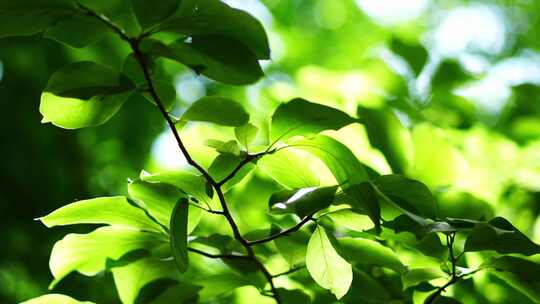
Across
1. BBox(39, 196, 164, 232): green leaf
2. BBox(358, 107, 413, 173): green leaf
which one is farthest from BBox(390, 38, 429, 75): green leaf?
BBox(39, 196, 164, 232): green leaf

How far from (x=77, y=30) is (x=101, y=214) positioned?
0.18m

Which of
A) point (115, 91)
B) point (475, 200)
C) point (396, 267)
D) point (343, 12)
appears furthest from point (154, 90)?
point (343, 12)

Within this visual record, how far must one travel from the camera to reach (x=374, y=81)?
3.76 ft

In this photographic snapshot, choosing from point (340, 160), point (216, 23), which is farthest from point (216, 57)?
point (340, 160)

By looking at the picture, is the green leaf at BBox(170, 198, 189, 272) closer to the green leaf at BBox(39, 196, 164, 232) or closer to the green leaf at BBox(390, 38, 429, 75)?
the green leaf at BBox(39, 196, 164, 232)

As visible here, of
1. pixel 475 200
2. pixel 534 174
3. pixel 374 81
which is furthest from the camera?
pixel 374 81

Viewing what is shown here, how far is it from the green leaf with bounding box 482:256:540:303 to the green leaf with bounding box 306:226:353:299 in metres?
0.14

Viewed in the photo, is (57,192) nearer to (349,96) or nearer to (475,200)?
(349,96)

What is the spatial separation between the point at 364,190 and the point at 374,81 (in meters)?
0.69

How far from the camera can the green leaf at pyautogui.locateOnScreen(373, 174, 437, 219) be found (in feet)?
1.77

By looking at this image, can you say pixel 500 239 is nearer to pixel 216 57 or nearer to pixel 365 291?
pixel 365 291

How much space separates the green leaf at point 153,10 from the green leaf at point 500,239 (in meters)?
0.31

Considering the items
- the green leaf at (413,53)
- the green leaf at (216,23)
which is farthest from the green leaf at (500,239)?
the green leaf at (413,53)

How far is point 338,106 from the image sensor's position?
1.09 m
